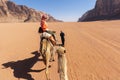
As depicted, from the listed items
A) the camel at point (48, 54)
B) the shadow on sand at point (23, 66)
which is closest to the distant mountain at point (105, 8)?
the shadow on sand at point (23, 66)

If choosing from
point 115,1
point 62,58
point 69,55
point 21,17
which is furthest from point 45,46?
point 21,17

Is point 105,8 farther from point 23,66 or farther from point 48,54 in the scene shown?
point 48,54

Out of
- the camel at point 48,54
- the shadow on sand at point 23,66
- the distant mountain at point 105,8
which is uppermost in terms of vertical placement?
the camel at point 48,54

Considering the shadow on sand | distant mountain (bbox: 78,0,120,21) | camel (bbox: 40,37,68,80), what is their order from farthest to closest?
1. distant mountain (bbox: 78,0,120,21)
2. the shadow on sand
3. camel (bbox: 40,37,68,80)

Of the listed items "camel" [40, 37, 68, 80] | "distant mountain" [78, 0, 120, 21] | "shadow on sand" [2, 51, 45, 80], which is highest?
"camel" [40, 37, 68, 80]

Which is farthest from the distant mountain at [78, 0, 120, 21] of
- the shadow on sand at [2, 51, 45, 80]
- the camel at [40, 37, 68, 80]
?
the camel at [40, 37, 68, 80]

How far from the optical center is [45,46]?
812 cm

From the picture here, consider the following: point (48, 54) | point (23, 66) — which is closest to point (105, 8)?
point (23, 66)

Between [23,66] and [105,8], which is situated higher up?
[23,66]

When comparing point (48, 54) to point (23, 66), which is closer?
point (48, 54)

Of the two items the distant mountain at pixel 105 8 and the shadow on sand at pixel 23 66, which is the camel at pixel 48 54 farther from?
the distant mountain at pixel 105 8

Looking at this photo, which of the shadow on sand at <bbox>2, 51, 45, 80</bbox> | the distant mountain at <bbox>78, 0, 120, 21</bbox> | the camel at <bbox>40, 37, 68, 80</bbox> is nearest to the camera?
the camel at <bbox>40, 37, 68, 80</bbox>

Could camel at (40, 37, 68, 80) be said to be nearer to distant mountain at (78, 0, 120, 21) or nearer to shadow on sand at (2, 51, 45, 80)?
shadow on sand at (2, 51, 45, 80)

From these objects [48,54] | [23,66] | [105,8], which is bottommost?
[105,8]
